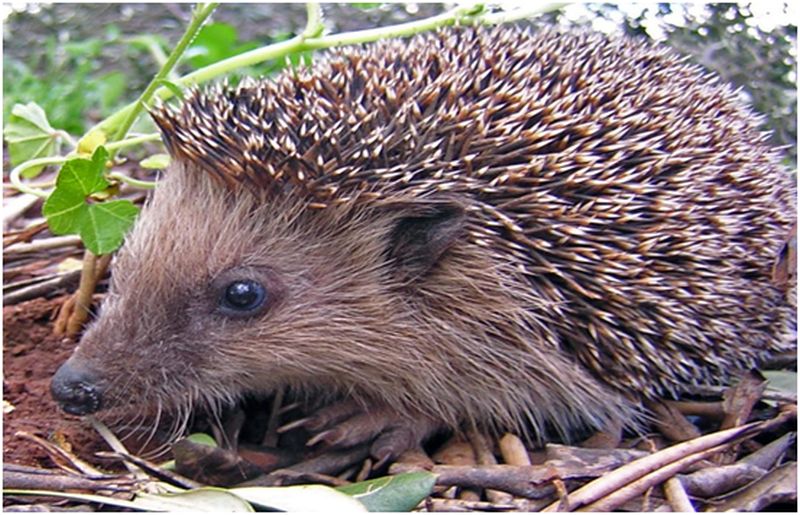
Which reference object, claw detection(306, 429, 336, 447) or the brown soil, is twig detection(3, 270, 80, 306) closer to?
the brown soil

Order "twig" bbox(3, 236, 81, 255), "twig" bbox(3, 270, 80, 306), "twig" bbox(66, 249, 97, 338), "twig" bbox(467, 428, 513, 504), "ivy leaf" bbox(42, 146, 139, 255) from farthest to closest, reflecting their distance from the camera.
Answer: "twig" bbox(3, 236, 81, 255) → "twig" bbox(3, 270, 80, 306) → "twig" bbox(66, 249, 97, 338) → "ivy leaf" bbox(42, 146, 139, 255) → "twig" bbox(467, 428, 513, 504)

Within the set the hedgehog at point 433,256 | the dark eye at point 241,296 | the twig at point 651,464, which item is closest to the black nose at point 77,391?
the hedgehog at point 433,256

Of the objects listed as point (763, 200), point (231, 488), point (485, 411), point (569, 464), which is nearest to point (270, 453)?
point (231, 488)

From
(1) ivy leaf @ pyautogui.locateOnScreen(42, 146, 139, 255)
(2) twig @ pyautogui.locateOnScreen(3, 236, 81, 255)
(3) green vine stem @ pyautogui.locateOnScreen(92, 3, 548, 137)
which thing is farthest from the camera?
(2) twig @ pyautogui.locateOnScreen(3, 236, 81, 255)

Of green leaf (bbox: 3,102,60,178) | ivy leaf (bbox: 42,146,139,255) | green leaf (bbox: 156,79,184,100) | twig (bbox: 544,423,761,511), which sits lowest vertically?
twig (bbox: 544,423,761,511)

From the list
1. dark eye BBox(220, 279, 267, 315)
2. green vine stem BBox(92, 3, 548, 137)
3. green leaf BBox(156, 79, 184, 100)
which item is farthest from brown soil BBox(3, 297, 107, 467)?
green leaf BBox(156, 79, 184, 100)

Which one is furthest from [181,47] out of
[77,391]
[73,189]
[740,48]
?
[740,48]

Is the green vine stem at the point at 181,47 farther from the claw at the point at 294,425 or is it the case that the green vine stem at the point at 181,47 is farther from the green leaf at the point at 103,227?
the claw at the point at 294,425

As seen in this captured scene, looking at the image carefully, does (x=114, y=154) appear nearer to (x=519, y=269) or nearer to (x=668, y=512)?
(x=519, y=269)
